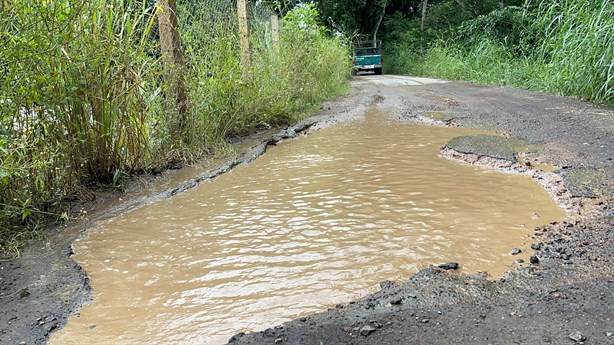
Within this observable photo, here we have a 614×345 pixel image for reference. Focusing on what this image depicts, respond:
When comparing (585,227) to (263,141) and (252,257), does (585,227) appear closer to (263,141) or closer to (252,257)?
(252,257)

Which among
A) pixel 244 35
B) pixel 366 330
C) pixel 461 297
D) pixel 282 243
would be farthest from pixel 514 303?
pixel 244 35

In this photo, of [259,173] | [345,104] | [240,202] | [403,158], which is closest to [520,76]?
[345,104]

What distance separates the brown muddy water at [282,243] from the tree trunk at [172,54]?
1036mm

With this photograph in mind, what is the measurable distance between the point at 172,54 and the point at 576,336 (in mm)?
4271

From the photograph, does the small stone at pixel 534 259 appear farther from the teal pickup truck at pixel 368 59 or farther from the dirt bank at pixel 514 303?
the teal pickup truck at pixel 368 59

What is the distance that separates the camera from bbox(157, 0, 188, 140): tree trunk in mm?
4711

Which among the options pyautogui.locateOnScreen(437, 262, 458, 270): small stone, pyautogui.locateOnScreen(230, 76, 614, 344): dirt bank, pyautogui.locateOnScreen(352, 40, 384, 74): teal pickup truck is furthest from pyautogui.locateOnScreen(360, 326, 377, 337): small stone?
pyautogui.locateOnScreen(352, 40, 384, 74): teal pickup truck

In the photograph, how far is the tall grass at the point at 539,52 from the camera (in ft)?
22.5

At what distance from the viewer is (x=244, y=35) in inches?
259

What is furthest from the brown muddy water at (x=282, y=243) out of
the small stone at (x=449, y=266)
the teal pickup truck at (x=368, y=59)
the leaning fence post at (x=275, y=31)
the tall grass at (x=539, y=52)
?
the teal pickup truck at (x=368, y=59)

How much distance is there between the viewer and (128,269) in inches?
102

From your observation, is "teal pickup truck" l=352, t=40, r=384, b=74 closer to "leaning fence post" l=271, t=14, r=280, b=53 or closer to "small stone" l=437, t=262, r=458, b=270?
"leaning fence post" l=271, t=14, r=280, b=53

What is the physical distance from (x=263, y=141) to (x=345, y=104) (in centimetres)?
395

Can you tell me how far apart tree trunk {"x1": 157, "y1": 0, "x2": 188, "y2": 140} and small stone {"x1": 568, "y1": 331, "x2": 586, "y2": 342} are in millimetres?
3985
